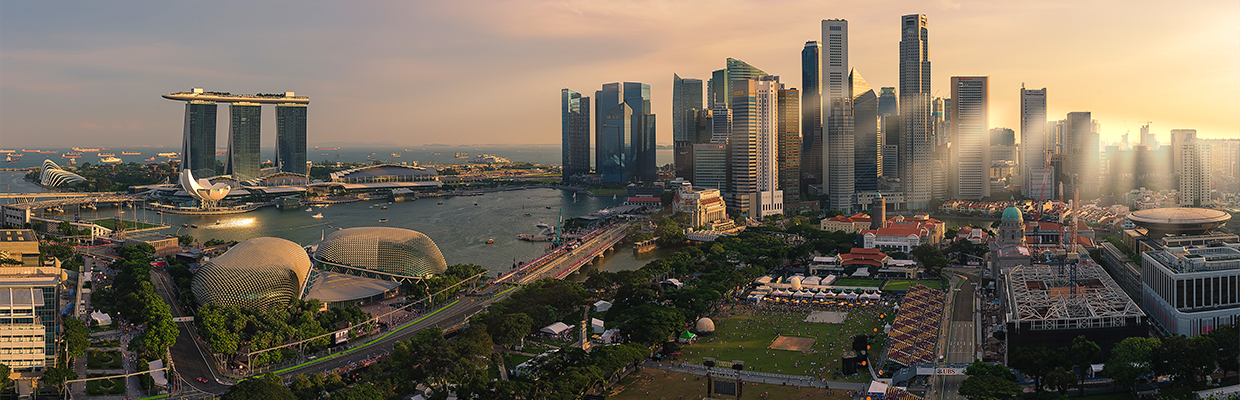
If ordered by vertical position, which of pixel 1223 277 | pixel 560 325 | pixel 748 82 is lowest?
pixel 560 325

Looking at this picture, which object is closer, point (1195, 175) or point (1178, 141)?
point (1195, 175)

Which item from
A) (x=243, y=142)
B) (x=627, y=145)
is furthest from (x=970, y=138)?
(x=243, y=142)

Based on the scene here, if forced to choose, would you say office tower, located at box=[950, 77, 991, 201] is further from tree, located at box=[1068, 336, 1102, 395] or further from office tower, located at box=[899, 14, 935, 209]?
tree, located at box=[1068, 336, 1102, 395]

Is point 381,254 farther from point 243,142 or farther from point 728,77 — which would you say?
point 728,77

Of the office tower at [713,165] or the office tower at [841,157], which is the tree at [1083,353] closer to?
the office tower at [841,157]

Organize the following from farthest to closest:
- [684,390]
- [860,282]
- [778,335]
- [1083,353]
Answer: [860,282] → [778,335] → [684,390] → [1083,353]

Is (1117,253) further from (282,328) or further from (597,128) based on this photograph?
(597,128)

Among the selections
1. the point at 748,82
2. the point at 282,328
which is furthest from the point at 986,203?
the point at 282,328
